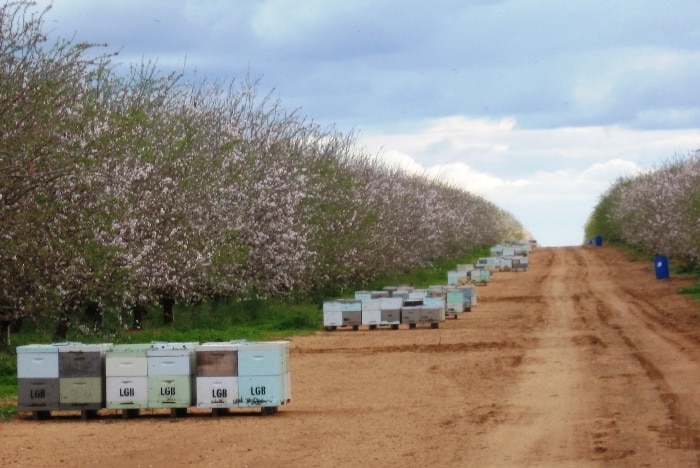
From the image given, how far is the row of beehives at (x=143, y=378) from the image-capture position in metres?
20.4

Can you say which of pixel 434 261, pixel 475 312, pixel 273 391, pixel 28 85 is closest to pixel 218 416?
pixel 273 391

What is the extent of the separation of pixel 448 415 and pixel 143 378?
15.5ft

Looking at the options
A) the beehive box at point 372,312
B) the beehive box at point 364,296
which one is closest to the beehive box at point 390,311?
the beehive box at point 372,312

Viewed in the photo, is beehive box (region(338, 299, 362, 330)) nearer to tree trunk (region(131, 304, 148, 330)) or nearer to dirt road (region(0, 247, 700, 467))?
dirt road (region(0, 247, 700, 467))

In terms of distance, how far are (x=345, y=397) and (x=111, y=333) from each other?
10939 millimetres

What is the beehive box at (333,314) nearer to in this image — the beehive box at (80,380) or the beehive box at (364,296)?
the beehive box at (364,296)

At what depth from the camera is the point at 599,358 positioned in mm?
29250

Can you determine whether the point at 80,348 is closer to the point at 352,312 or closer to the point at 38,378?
Result: the point at 38,378

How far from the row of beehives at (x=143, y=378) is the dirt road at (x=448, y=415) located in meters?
0.32

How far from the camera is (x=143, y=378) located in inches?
808

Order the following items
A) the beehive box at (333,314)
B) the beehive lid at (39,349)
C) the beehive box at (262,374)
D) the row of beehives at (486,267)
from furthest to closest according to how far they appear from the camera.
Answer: the row of beehives at (486,267), the beehive box at (333,314), the beehive lid at (39,349), the beehive box at (262,374)

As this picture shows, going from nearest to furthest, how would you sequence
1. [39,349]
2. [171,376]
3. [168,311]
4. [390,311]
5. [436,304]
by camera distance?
[171,376]
[39,349]
[390,311]
[436,304]
[168,311]

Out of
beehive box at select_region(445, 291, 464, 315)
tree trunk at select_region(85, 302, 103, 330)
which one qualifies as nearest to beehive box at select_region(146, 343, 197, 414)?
tree trunk at select_region(85, 302, 103, 330)

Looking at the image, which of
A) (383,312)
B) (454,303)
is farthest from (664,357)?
(454,303)
